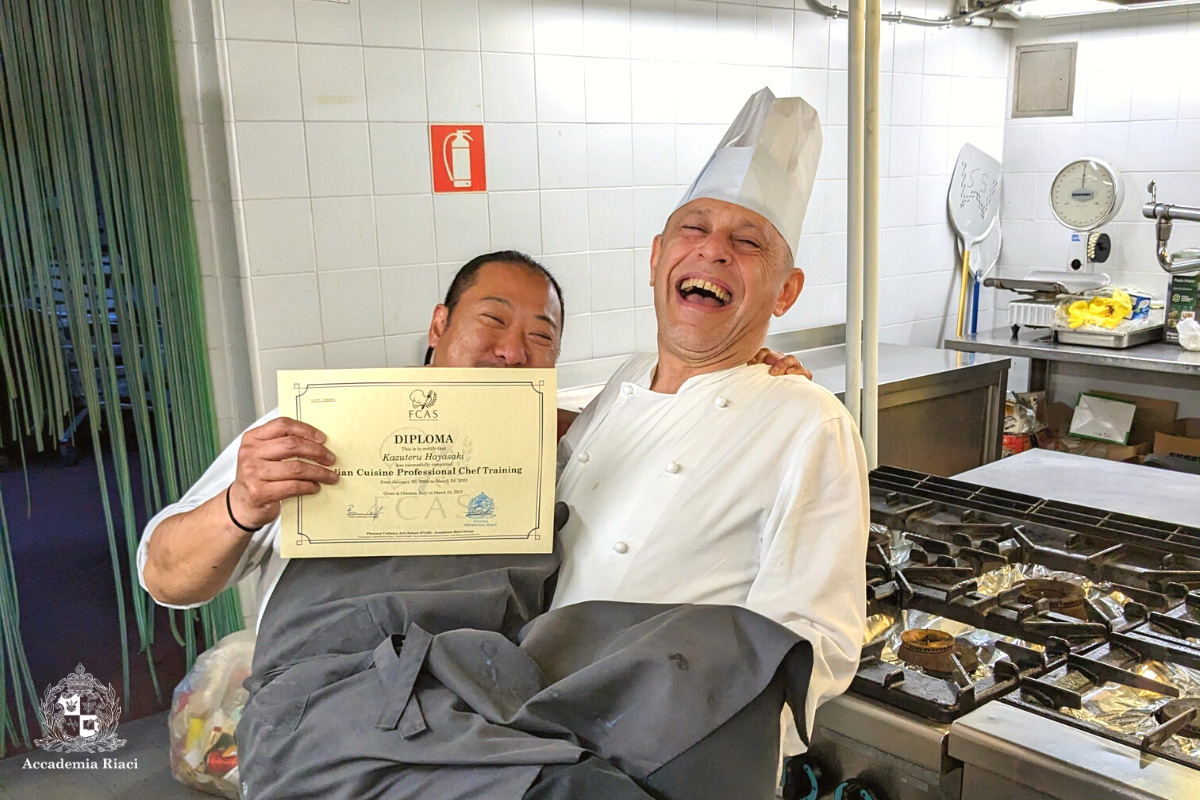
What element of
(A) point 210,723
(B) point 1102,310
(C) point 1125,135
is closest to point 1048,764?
(A) point 210,723

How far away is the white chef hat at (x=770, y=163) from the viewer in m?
1.47

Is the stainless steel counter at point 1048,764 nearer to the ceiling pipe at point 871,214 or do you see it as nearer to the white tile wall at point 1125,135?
the ceiling pipe at point 871,214

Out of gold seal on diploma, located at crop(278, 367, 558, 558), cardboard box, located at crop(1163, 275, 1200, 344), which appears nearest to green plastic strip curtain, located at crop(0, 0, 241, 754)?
gold seal on diploma, located at crop(278, 367, 558, 558)

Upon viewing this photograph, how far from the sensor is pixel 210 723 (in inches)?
102

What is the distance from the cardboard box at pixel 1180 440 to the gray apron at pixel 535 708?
3.24 m

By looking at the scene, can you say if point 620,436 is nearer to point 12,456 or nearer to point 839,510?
point 839,510

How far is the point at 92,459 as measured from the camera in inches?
107

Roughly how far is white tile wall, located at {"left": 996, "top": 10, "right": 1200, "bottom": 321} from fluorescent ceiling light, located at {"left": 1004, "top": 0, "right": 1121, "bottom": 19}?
0.27 metres

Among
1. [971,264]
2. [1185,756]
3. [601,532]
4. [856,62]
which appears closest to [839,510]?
[601,532]

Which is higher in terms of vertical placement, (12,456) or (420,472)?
(420,472)

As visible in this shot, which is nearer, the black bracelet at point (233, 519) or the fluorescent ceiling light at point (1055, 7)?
the black bracelet at point (233, 519)

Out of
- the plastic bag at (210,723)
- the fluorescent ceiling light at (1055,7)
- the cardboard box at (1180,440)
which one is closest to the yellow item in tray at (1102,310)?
the cardboard box at (1180,440)

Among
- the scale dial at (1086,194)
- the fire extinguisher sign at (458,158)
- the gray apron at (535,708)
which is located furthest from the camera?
the scale dial at (1086,194)

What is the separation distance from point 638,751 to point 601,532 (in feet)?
1.36
